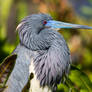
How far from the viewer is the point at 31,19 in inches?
120

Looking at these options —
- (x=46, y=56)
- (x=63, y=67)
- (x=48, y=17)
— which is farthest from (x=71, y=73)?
(x=48, y=17)

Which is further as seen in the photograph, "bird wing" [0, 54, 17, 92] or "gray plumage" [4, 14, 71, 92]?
"gray plumage" [4, 14, 71, 92]

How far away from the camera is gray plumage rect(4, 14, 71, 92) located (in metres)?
2.89

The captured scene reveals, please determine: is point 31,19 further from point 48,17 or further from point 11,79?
point 11,79

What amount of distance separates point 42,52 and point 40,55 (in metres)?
0.07

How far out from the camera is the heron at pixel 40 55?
2859 millimetres

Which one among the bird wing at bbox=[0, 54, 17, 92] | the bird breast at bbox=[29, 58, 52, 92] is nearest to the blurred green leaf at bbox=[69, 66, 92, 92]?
the bird breast at bbox=[29, 58, 52, 92]

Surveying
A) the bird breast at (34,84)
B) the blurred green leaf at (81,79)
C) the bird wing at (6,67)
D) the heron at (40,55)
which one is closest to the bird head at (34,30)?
the heron at (40,55)

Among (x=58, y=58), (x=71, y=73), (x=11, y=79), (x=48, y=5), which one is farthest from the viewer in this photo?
(x=48, y=5)

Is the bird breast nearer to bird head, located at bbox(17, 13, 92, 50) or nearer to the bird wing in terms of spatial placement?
bird head, located at bbox(17, 13, 92, 50)

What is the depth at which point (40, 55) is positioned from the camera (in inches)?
116

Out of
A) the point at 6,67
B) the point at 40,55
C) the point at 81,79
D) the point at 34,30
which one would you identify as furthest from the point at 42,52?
the point at 6,67

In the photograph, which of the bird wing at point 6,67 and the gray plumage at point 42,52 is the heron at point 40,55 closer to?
the gray plumage at point 42,52

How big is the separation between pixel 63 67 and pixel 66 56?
4.8 inches
